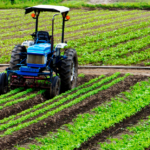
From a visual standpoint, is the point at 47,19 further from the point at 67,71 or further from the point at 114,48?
the point at 67,71

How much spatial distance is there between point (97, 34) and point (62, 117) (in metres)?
13.0

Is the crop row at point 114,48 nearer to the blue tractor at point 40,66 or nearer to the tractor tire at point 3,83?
the blue tractor at point 40,66

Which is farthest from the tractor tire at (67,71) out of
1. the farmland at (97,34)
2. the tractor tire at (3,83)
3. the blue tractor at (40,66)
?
the farmland at (97,34)

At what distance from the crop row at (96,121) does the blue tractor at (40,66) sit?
173 cm

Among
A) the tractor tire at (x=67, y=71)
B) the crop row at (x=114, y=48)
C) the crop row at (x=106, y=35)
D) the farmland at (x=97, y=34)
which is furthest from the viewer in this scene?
the crop row at (x=106, y=35)

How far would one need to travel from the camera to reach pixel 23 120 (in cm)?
829

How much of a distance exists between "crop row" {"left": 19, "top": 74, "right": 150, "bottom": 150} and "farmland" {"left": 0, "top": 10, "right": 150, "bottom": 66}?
5.68m

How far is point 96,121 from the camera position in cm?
827

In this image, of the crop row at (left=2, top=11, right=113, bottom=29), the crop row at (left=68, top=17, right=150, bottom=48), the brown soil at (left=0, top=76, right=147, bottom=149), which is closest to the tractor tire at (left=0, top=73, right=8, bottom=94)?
the brown soil at (left=0, top=76, right=147, bottom=149)

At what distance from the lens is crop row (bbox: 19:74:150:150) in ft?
23.4

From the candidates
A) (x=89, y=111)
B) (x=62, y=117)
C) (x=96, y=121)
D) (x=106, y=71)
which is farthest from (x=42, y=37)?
(x=96, y=121)

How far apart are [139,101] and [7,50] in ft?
31.9

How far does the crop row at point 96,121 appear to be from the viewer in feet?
23.4

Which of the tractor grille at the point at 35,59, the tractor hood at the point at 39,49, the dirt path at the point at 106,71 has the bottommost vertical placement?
the dirt path at the point at 106,71
